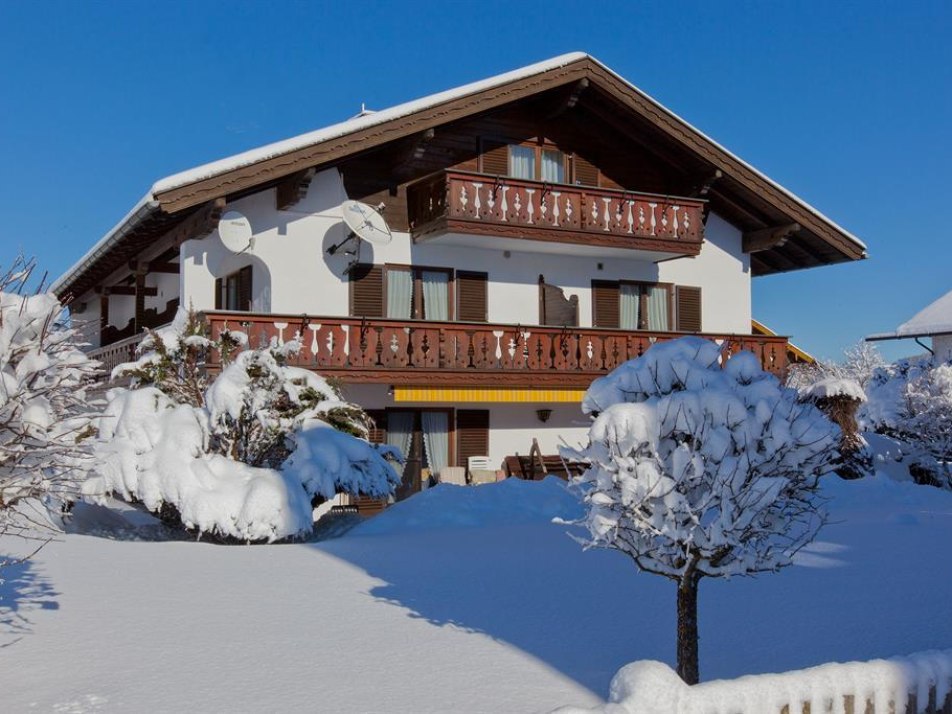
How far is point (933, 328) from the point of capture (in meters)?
36.8

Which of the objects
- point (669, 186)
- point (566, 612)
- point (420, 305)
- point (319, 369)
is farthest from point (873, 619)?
point (669, 186)

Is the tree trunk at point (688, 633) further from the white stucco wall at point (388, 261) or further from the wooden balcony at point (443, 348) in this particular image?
the white stucco wall at point (388, 261)

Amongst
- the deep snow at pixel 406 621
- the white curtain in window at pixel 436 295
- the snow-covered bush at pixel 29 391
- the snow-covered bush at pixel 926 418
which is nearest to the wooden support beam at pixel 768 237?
the snow-covered bush at pixel 926 418

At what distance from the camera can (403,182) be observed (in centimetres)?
1908

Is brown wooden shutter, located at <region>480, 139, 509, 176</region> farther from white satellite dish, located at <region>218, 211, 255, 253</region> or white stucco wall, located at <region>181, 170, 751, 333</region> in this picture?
white satellite dish, located at <region>218, 211, 255, 253</region>

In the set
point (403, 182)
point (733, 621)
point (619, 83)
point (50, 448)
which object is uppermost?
point (619, 83)

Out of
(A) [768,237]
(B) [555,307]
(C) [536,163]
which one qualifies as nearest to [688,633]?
(B) [555,307]

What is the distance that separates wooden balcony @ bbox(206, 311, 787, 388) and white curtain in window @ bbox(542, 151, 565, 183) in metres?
3.84

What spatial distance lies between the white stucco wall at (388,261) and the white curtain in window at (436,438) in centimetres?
241

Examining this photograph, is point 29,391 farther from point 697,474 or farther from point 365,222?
point 365,222

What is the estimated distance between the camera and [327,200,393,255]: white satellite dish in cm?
1709

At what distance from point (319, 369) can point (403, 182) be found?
190 inches

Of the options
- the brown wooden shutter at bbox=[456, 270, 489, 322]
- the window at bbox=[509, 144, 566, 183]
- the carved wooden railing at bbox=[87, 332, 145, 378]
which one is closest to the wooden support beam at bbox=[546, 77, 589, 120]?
the window at bbox=[509, 144, 566, 183]

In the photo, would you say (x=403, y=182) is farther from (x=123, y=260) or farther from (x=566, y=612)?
(x=566, y=612)
